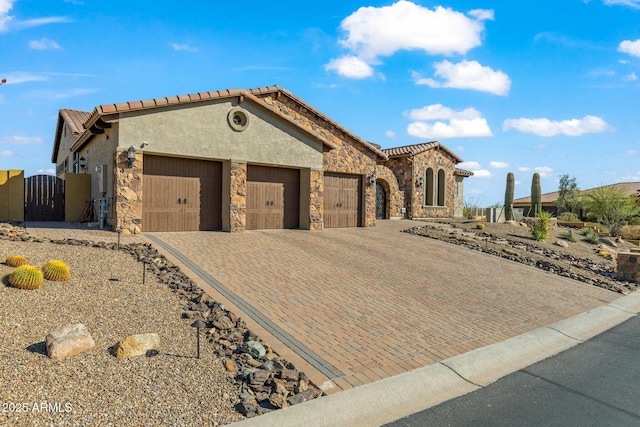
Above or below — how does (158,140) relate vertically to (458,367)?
above

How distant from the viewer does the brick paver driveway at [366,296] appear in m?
6.02

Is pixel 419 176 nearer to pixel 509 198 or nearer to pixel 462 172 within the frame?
pixel 509 198

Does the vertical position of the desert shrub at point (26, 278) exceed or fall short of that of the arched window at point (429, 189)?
it falls short

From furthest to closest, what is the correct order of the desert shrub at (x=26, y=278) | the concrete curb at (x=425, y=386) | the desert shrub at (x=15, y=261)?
the desert shrub at (x=15, y=261), the desert shrub at (x=26, y=278), the concrete curb at (x=425, y=386)

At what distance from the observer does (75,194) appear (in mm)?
16219

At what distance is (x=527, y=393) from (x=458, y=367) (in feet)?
2.97

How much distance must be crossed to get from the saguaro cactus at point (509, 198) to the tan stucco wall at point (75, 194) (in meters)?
22.7

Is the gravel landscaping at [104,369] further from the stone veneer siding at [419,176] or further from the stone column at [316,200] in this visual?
the stone veneer siding at [419,176]

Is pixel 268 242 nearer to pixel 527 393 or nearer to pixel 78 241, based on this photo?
pixel 78 241

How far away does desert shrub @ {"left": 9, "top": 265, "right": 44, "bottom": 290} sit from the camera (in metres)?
6.16

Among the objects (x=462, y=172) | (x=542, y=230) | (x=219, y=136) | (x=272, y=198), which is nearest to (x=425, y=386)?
(x=219, y=136)

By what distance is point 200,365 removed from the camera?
4992 mm

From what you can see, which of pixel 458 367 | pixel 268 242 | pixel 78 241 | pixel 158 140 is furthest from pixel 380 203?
pixel 458 367

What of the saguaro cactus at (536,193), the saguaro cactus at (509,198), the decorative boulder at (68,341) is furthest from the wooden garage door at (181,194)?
the saguaro cactus at (536,193)
